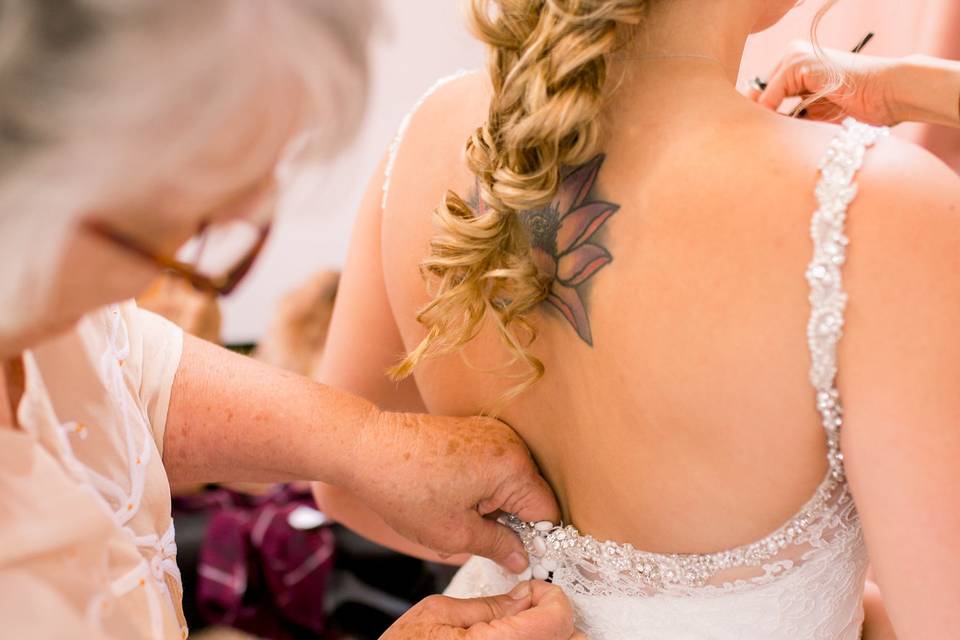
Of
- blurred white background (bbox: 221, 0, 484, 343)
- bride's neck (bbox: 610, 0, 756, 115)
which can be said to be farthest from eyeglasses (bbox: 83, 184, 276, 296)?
blurred white background (bbox: 221, 0, 484, 343)

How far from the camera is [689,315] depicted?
82 centimetres

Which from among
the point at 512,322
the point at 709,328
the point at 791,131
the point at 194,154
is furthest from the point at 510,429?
the point at 194,154

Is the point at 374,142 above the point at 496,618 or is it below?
above

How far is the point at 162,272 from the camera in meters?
0.65

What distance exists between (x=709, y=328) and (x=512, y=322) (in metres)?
0.23

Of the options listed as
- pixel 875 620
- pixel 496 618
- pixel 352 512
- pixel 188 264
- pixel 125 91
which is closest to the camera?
pixel 125 91

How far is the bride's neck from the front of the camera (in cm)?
85

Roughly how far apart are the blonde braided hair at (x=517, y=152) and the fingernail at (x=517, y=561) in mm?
255

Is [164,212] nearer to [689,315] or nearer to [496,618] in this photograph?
[689,315]

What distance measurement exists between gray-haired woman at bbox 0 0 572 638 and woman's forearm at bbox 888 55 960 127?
2.14 ft

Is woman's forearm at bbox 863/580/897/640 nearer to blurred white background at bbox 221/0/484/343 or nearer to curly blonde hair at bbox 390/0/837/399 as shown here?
A: curly blonde hair at bbox 390/0/837/399

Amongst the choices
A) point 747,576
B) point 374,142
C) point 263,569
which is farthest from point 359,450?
point 374,142

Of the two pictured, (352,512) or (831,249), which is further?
(352,512)

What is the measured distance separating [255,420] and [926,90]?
3.06 feet
